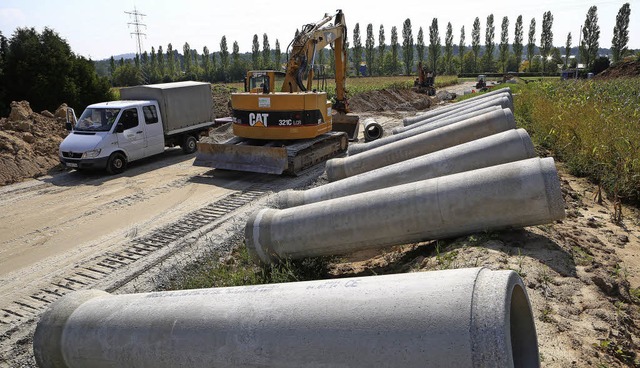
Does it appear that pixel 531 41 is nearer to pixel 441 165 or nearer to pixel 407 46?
pixel 407 46

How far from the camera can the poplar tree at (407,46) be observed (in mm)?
88438

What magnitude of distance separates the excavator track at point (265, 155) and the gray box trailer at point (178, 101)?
2.74 m

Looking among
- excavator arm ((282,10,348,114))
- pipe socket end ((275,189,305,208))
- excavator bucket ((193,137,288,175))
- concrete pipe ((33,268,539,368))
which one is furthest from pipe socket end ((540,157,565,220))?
excavator arm ((282,10,348,114))

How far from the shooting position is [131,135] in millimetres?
13727

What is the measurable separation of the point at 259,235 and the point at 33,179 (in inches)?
398

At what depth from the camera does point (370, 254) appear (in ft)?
23.5

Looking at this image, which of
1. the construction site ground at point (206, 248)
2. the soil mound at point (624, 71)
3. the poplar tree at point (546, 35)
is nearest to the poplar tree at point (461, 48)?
the poplar tree at point (546, 35)

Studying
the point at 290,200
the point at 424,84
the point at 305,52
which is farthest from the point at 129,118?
the point at 424,84

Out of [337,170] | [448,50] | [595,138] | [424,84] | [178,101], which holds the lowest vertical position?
[337,170]

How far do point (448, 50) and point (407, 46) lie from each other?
7734mm

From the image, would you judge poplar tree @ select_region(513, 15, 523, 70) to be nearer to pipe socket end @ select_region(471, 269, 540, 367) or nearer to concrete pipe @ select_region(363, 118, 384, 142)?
concrete pipe @ select_region(363, 118, 384, 142)

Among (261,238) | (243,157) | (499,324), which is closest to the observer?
(499,324)

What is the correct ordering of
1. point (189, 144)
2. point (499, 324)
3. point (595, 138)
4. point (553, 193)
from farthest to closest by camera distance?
point (189, 144) → point (595, 138) → point (553, 193) → point (499, 324)

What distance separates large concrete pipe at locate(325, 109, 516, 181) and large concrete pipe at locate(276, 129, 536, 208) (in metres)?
1.89
